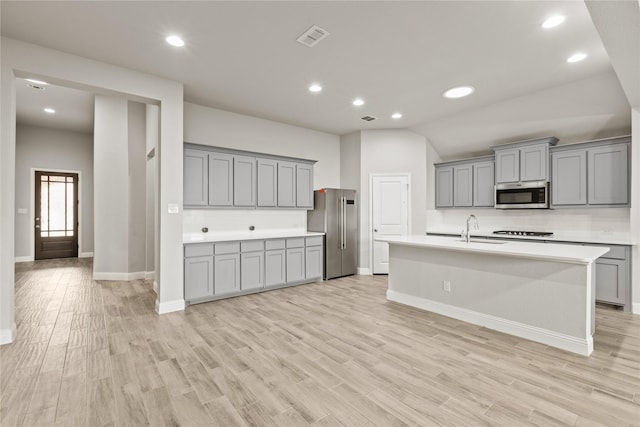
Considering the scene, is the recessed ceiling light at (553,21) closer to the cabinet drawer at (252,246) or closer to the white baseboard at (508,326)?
the white baseboard at (508,326)

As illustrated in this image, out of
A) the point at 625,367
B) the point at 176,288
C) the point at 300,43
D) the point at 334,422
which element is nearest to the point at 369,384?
the point at 334,422

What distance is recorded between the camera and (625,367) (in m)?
2.49

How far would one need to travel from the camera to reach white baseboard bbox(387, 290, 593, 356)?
274 cm

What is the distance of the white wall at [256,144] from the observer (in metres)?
4.90

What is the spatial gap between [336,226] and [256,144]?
7.07 feet

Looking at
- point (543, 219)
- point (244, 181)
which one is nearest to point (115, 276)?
point (244, 181)

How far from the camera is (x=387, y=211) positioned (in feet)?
20.4

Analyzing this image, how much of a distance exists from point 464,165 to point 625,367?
162 inches

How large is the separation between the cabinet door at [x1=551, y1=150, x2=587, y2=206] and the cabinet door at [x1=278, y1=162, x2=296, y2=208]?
426 centimetres

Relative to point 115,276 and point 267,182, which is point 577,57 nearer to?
point 267,182

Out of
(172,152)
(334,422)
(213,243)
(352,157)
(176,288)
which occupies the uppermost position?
(352,157)

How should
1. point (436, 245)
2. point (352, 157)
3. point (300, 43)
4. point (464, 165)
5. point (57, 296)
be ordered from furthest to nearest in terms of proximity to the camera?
1. point (352, 157)
2. point (464, 165)
3. point (57, 296)
4. point (436, 245)
5. point (300, 43)

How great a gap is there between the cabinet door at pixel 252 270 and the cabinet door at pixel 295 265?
53 centimetres

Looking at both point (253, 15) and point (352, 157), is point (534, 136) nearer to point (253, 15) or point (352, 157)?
point (352, 157)
